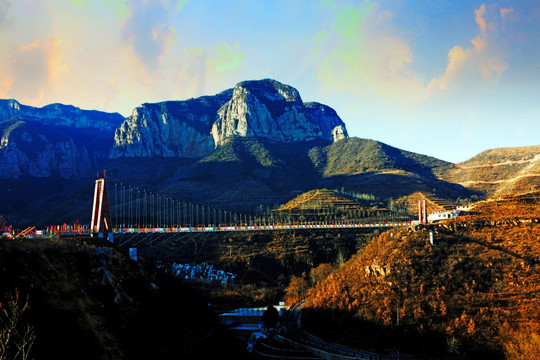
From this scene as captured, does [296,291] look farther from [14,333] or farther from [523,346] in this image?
[14,333]

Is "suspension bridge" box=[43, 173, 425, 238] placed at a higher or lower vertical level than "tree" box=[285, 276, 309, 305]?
higher

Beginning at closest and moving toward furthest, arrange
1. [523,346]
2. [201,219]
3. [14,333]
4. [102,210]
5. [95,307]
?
1. [14,333]
2. [95,307]
3. [523,346]
4. [102,210]
5. [201,219]

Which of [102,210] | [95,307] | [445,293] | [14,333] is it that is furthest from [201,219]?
[14,333]

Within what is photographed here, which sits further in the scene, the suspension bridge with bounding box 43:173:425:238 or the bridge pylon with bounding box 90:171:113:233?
the suspension bridge with bounding box 43:173:425:238

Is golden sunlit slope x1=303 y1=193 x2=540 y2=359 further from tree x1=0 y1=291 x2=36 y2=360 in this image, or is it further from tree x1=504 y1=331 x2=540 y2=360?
tree x1=0 y1=291 x2=36 y2=360

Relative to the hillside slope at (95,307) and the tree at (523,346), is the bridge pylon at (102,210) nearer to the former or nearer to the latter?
the hillside slope at (95,307)

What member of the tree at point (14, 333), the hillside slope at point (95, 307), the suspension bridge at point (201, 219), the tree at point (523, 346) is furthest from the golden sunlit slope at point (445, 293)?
the suspension bridge at point (201, 219)

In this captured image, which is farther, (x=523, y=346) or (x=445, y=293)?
(x=445, y=293)

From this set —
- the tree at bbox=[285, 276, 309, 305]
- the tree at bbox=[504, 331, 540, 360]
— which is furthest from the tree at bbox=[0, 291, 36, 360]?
the tree at bbox=[285, 276, 309, 305]
